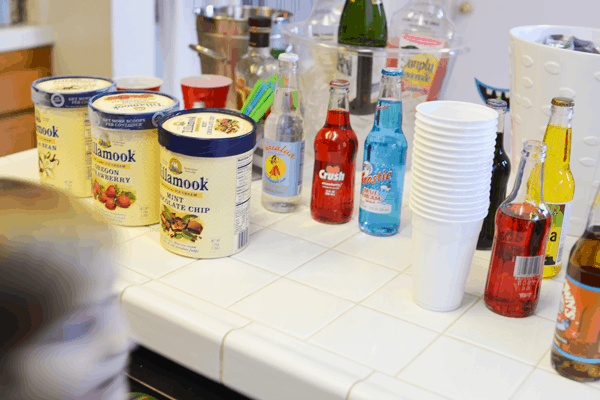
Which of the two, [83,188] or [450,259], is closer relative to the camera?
[450,259]

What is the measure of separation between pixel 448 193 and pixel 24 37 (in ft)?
5.41

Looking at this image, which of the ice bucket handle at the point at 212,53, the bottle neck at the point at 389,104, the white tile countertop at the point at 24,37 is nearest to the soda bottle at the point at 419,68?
the bottle neck at the point at 389,104

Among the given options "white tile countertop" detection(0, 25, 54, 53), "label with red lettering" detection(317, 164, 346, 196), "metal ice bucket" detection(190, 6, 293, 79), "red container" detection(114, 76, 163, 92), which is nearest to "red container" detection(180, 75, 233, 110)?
"red container" detection(114, 76, 163, 92)

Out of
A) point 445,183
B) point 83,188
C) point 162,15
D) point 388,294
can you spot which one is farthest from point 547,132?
point 162,15

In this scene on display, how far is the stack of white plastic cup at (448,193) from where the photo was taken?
0.70 meters

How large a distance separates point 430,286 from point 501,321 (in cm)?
10

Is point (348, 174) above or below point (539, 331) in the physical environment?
above

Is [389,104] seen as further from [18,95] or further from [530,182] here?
[18,95]

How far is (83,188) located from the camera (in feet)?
3.38

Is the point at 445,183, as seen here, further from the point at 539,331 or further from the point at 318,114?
the point at 318,114

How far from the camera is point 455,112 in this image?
746 millimetres

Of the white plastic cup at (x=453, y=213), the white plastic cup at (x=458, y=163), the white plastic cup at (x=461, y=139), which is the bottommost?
the white plastic cup at (x=453, y=213)

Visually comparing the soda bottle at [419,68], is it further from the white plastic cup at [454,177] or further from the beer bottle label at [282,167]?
the white plastic cup at [454,177]

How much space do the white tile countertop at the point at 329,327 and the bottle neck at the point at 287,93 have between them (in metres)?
0.23
